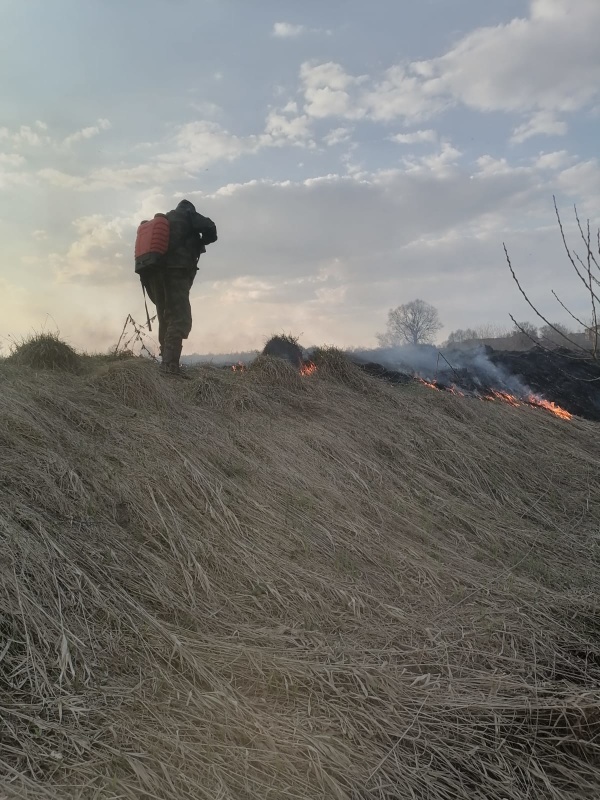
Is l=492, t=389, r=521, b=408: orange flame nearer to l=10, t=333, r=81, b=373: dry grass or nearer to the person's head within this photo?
the person's head

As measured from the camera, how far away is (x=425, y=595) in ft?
11.3

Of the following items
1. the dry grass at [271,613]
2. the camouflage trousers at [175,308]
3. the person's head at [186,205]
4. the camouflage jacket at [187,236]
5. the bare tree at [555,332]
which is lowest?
the dry grass at [271,613]

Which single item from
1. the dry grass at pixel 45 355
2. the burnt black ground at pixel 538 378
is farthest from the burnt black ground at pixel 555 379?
the dry grass at pixel 45 355

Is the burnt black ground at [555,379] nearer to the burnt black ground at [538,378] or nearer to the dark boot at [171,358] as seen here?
the burnt black ground at [538,378]

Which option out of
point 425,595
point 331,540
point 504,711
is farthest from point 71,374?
point 504,711

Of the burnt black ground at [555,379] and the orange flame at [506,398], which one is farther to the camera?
the burnt black ground at [555,379]

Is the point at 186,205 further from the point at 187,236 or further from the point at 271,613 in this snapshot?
the point at 271,613

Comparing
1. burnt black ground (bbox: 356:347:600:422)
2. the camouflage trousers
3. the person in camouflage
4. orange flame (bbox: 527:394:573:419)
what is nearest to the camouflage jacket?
the person in camouflage

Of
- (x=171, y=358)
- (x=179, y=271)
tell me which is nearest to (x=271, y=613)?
(x=171, y=358)

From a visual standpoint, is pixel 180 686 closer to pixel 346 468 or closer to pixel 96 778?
pixel 96 778

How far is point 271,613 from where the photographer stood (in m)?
3.04

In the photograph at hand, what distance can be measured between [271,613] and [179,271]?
5332 millimetres

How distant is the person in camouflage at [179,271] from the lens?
7.25 meters

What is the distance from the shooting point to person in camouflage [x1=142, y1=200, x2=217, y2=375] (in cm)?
725
